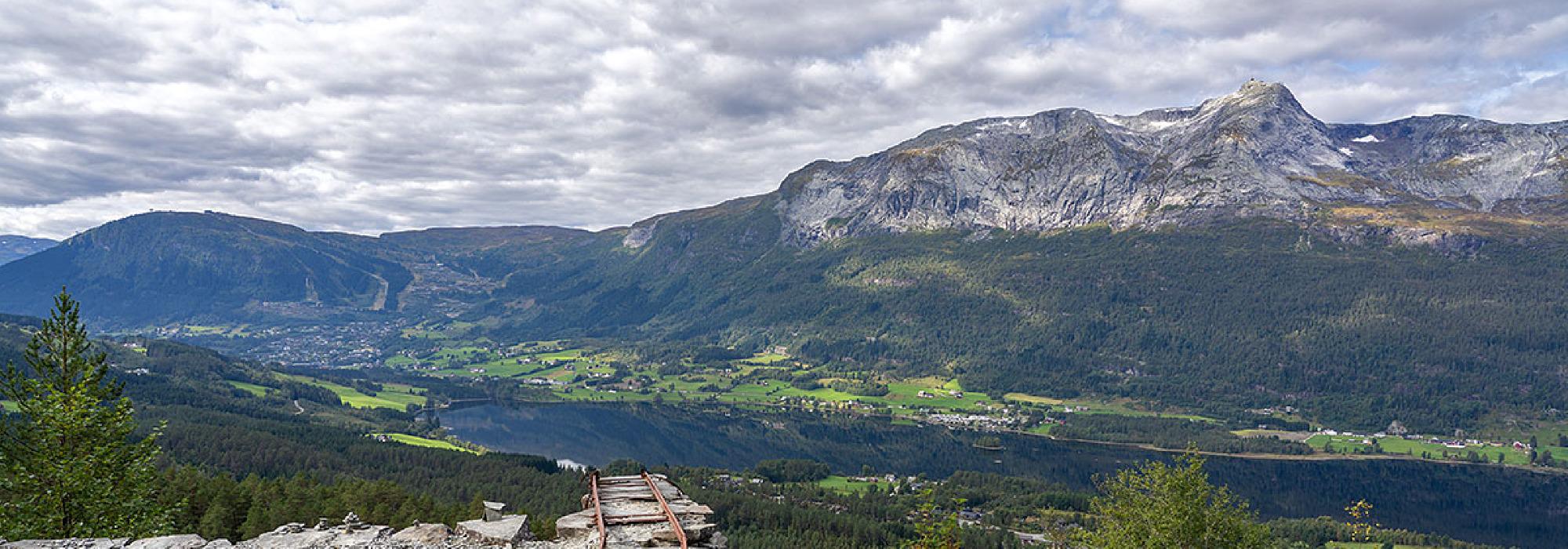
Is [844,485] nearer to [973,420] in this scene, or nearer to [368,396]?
[973,420]

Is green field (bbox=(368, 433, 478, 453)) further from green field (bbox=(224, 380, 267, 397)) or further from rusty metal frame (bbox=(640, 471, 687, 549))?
rusty metal frame (bbox=(640, 471, 687, 549))

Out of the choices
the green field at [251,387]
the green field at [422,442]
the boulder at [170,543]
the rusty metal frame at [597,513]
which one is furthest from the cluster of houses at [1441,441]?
the green field at [251,387]

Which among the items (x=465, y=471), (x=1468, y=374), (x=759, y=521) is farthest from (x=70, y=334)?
(x=1468, y=374)

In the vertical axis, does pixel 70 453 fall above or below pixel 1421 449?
above

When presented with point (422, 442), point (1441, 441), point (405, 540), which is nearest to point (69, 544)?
point (405, 540)

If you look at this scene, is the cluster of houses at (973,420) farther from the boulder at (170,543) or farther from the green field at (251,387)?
the boulder at (170,543)
